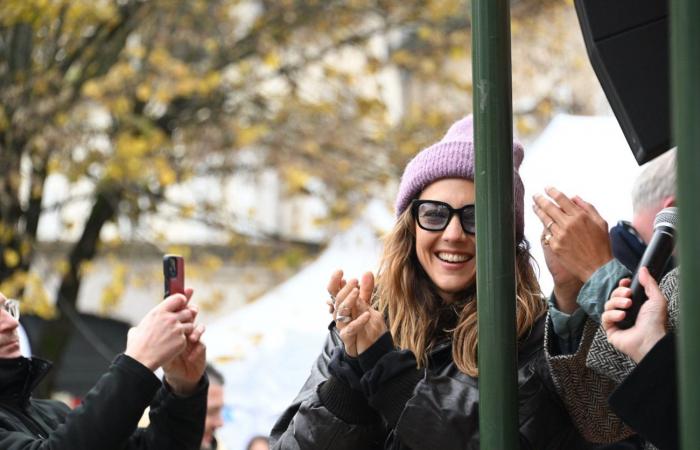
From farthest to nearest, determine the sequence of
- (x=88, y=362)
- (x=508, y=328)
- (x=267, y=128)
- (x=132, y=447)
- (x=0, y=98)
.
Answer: (x=88, y=362), (x=267, y=128), (x=0, y=98), (x=132, y=447), (x=508, y=328)

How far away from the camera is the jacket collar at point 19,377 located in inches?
148

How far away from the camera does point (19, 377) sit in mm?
3811

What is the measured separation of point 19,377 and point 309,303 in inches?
218

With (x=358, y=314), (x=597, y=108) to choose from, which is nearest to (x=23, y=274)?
(x=597, y=108)

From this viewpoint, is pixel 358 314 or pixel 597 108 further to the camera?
pixel 597 108

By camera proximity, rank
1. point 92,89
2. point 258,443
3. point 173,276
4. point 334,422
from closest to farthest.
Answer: point 334,422
point 173,276
point 258,443
point 92,89

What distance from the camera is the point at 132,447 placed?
3771mm

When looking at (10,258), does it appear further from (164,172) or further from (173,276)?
(173,276)

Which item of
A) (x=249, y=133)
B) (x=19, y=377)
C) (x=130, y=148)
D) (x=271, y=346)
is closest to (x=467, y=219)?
(x=19, y=377)

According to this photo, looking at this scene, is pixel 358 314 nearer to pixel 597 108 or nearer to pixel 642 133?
pixel 642 133

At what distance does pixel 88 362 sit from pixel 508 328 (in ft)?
65.3

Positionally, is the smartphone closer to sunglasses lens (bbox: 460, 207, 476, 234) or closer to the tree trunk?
sunglasses lens (bbox: 460, 207, 476, 234)

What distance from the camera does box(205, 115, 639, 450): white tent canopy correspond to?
5699mm

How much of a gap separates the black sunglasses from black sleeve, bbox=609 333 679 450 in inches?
36.7
